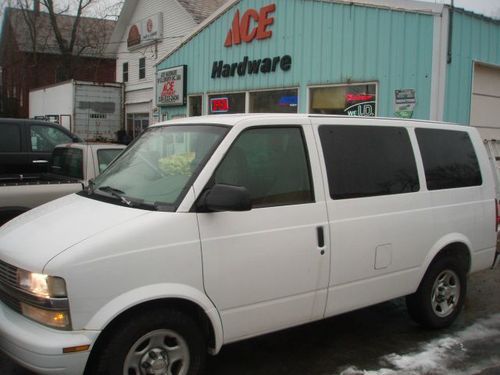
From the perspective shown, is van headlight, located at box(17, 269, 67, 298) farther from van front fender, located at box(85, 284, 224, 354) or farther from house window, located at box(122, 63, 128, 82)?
house window, located at box(122, 63, 128, 82)

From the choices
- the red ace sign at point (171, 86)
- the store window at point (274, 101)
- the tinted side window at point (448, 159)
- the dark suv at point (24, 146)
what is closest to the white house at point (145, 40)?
the red ace sign at point (171, 86)

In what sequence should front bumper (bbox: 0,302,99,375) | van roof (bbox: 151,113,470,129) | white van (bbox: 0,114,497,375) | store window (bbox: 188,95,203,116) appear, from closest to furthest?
front bumper (bbox: 0,302,99,375)
white van (bbox: 0,114,497,375)
van roof (bbox: 151,113,470,129)
store window (bbox: 188,95,203,116)

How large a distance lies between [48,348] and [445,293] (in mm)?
3623

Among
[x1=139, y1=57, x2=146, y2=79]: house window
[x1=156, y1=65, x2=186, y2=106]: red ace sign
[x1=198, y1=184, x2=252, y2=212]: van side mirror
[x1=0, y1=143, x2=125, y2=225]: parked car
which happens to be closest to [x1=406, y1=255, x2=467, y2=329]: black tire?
[x1=198, y1=184, x2=252, y2=212]: van side mirror

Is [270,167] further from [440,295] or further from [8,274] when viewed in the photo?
[440,295]

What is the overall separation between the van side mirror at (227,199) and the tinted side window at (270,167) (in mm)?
244

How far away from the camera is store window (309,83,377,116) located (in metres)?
10.6

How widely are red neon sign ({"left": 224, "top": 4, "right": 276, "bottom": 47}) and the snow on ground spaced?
931 cm

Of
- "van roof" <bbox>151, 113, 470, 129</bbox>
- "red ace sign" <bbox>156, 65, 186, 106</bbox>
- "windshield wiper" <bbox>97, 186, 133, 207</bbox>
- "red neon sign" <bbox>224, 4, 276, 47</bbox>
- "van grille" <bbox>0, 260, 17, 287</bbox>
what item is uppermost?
"red neon sign" <bbox>224, 4, 276, 47</bbox>

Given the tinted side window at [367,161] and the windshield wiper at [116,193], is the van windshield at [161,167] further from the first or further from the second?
the tinted side window at [367,161]

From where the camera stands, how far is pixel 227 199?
10.7 feet

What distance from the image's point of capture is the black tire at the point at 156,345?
3.07m

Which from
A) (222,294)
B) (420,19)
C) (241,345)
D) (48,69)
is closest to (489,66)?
(420,19)

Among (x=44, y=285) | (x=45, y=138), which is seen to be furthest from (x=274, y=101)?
(x=44, y=285)
